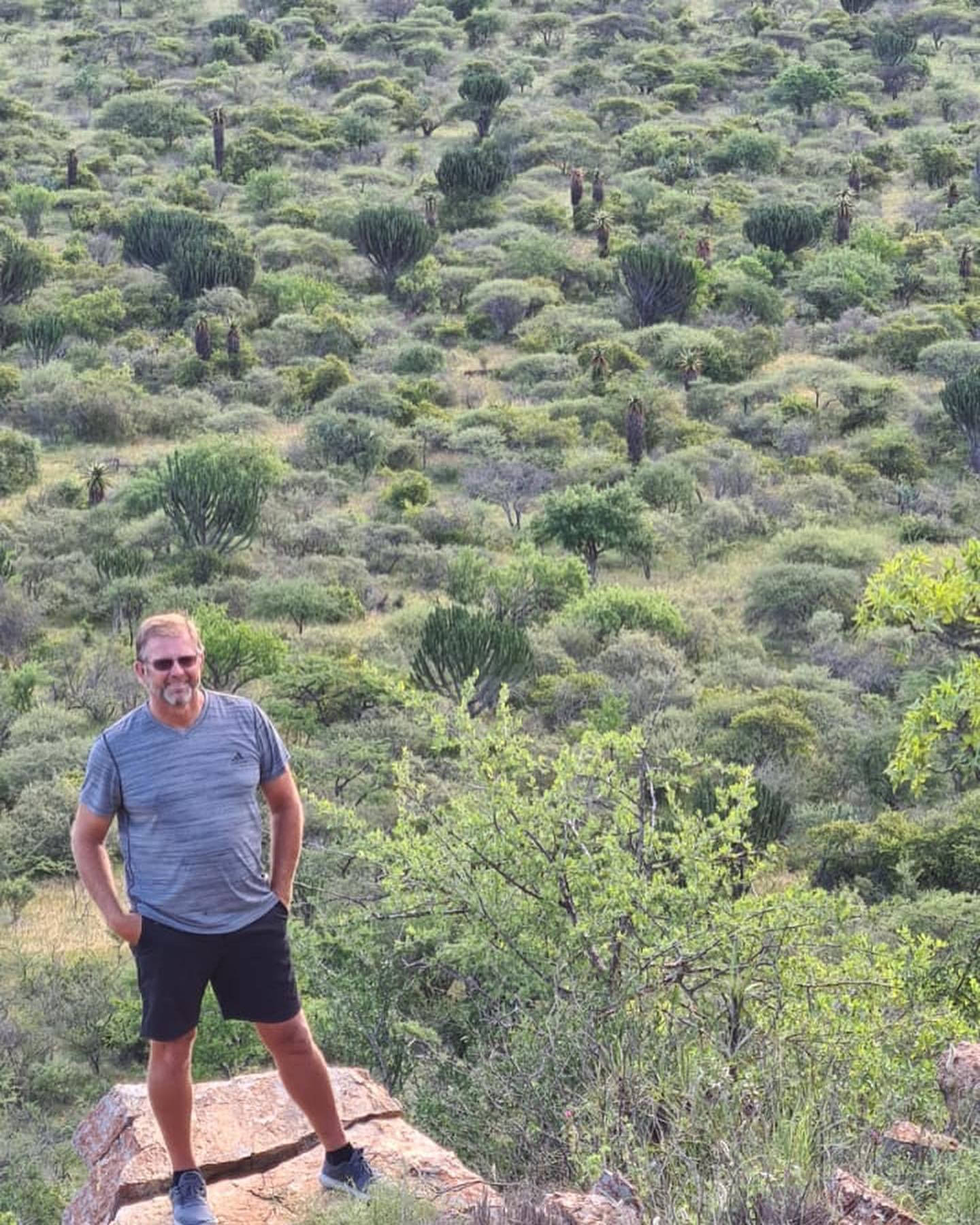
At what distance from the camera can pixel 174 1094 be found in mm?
3941

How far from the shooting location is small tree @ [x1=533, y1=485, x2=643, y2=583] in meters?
24.0

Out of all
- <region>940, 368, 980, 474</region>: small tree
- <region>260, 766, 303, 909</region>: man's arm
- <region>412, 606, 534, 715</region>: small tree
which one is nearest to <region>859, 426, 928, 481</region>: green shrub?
<region>940, 368, 980, 474</region>: small tree

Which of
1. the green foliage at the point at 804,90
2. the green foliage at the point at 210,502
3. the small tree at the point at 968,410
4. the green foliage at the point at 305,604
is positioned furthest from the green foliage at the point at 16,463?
the green foliage at the point at 804,90

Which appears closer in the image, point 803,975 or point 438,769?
point 803,975

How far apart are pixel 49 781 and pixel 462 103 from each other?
42200 mm

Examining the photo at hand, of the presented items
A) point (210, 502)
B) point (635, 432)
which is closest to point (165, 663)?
point (210, 502)

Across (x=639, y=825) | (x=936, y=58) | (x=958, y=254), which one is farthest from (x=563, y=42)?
(x=639, y=825)

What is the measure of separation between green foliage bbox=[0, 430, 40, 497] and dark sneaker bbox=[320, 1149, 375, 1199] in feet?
80.7

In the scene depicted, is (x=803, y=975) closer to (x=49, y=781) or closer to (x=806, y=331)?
(x=49, y=781)

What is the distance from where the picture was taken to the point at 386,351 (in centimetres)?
3462

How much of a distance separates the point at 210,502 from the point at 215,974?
2085cm

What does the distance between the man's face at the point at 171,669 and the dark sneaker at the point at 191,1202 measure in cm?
134

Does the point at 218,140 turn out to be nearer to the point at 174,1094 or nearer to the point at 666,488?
the point at 666,488

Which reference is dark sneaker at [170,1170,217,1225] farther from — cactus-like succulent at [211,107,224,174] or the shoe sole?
cactus-like succulent at [211,107,224,174]
